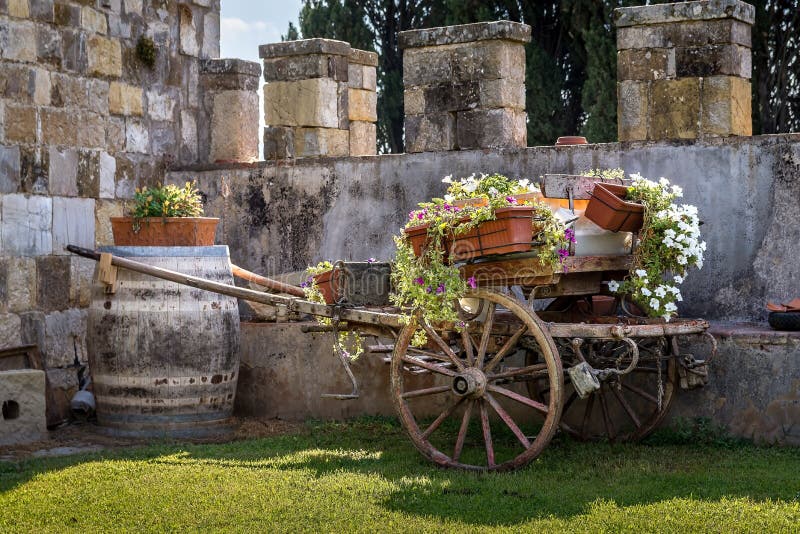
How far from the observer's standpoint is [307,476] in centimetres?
580

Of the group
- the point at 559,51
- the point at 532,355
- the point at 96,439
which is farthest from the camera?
the point at 559,51

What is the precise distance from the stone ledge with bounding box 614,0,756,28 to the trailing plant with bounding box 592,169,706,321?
8.05ft

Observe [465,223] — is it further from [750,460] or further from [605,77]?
[605,77]

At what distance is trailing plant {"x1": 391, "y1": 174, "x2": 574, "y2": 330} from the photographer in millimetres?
5684

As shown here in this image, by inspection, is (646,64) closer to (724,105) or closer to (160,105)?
(724,105)

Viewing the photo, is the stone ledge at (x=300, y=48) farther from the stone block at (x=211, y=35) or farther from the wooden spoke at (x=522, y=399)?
the wooden spoke at (x=522, y=399)

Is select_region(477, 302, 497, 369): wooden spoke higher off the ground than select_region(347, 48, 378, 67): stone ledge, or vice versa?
select_region(347, 48, 378, 67): stone ledge

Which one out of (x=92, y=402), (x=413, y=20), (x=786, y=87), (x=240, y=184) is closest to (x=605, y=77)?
(x=786, y=87)

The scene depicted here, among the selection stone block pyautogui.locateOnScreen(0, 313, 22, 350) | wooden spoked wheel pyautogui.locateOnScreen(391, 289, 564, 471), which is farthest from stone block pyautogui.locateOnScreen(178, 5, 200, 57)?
wooden spoked wheel pyautogui.locateOnScreen(391, 289, 564, 471)

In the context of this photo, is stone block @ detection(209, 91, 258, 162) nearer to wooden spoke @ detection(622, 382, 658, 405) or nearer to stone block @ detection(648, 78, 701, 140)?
stone block @ detection(648, 78, 701, 140)

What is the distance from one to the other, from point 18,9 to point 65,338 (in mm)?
2061

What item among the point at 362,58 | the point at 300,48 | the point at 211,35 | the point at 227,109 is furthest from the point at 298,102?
the point at 362,58

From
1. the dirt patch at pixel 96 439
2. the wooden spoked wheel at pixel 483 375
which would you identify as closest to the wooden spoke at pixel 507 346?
the wooden spoked wheel at pixel 483 375

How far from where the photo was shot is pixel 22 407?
23.0 feet
